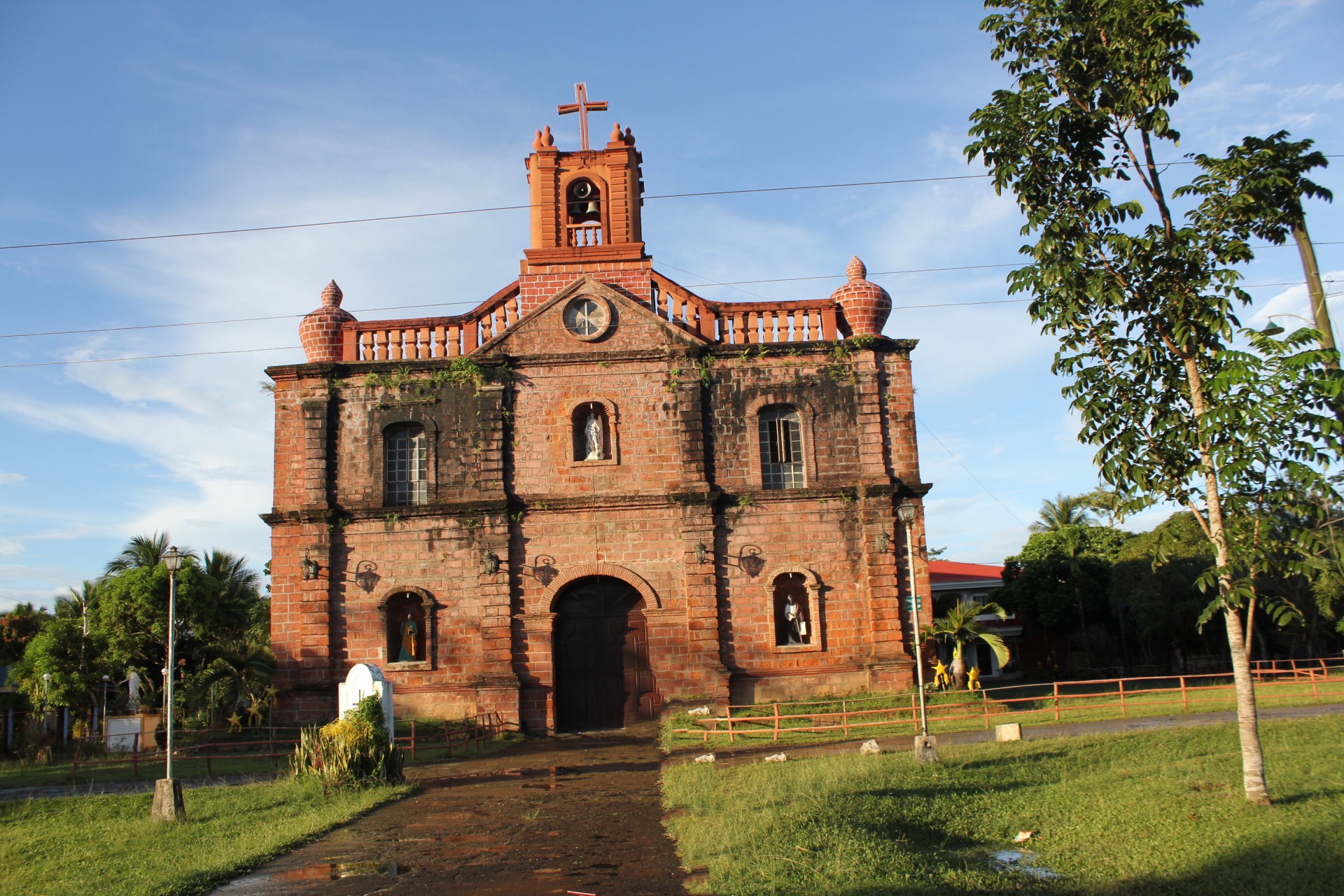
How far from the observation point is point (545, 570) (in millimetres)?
22016

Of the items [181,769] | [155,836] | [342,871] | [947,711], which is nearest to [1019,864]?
[342,871]

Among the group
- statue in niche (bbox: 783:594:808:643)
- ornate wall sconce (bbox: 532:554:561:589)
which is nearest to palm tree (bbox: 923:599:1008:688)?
statue in niche (bbox: 783:594:808:643)

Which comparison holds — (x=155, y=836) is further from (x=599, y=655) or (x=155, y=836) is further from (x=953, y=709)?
(x=953, y=709)

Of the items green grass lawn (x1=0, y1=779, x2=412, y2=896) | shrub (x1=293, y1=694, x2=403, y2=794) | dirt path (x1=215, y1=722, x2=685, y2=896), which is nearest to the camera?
dirt path (x1=215, y1=722, x2=685, y2=896)

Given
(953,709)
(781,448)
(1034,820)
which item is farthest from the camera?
(781,448)

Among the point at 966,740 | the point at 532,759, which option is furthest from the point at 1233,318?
the point at 532,759

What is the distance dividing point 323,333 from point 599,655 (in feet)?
30.6

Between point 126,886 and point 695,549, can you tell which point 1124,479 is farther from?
point 695,549

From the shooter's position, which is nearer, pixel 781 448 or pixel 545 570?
pixel 545 570

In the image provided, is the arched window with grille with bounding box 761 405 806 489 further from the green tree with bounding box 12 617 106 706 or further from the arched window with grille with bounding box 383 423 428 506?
the green tree with bounding box 12 617 106 706

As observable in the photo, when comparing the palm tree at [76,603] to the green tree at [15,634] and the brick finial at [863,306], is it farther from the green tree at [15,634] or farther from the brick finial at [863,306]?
the brick finial at [863,306]

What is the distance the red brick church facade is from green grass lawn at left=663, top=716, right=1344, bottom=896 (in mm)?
7404

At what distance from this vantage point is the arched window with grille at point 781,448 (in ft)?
74.7

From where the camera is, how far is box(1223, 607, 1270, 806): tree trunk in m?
9.57
